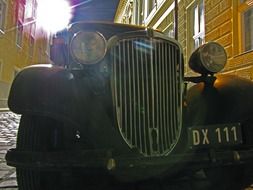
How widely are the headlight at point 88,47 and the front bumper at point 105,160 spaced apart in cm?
58

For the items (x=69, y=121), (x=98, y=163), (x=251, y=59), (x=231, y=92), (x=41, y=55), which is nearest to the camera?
(x=98, y=163)

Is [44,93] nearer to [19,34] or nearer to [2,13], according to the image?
[2,13]

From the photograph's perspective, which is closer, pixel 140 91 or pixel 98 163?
pixel 98 163

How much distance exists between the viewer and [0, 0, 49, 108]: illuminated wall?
49.0 feet

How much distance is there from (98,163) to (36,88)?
0.62 metres

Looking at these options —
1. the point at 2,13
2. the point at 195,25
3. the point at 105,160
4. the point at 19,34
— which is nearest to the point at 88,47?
the point at 105,160

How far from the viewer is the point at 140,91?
2207 millimetres

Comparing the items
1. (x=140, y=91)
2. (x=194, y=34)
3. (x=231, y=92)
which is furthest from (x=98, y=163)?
(x=194, y=34)

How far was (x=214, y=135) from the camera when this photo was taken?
87.7 inches

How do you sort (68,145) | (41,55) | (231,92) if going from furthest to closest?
(41,55) < (231,92) < (68,145)

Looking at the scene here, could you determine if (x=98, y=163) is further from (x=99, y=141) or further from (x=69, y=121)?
(x=69, y=121)

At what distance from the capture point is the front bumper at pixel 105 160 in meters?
1.91

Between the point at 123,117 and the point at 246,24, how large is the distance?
4538 mm

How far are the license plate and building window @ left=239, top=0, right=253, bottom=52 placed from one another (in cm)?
382
